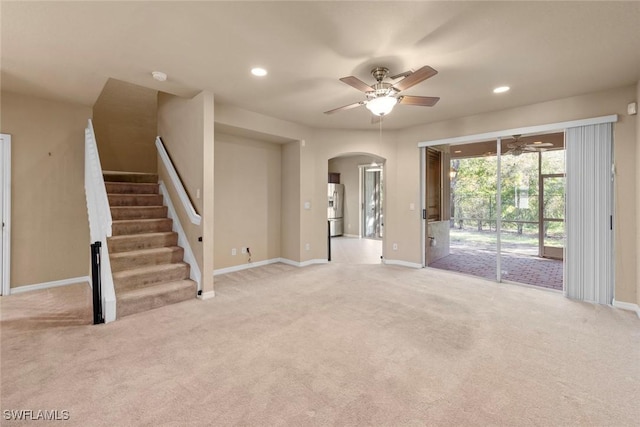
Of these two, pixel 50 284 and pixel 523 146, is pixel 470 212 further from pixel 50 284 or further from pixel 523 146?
pixel 50 284

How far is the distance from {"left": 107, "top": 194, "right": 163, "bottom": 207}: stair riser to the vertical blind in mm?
6227

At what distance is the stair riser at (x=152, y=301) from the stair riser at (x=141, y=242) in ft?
2.99


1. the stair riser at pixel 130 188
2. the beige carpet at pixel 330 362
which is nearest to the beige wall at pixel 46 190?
the stair riser at pixel 130 188

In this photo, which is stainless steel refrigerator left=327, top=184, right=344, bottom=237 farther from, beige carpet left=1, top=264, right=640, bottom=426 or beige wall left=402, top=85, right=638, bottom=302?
beige carpet left=1, top=264, right=640, bottom=426

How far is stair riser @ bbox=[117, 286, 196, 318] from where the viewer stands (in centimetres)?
330

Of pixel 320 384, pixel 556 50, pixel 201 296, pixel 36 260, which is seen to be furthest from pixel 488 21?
pixel 36 260

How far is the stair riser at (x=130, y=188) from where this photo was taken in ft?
15.6

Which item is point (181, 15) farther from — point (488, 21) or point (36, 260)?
point (36, 260)

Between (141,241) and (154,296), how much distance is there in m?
0.97

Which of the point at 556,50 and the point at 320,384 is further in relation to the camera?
the point at 556,50

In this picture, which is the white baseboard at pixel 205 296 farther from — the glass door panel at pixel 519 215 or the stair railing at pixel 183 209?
the glass door panel at pixel 519 215

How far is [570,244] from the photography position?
406 centimetres

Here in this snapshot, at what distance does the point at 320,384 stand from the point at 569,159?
4.42 m

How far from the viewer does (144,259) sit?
155 inches
